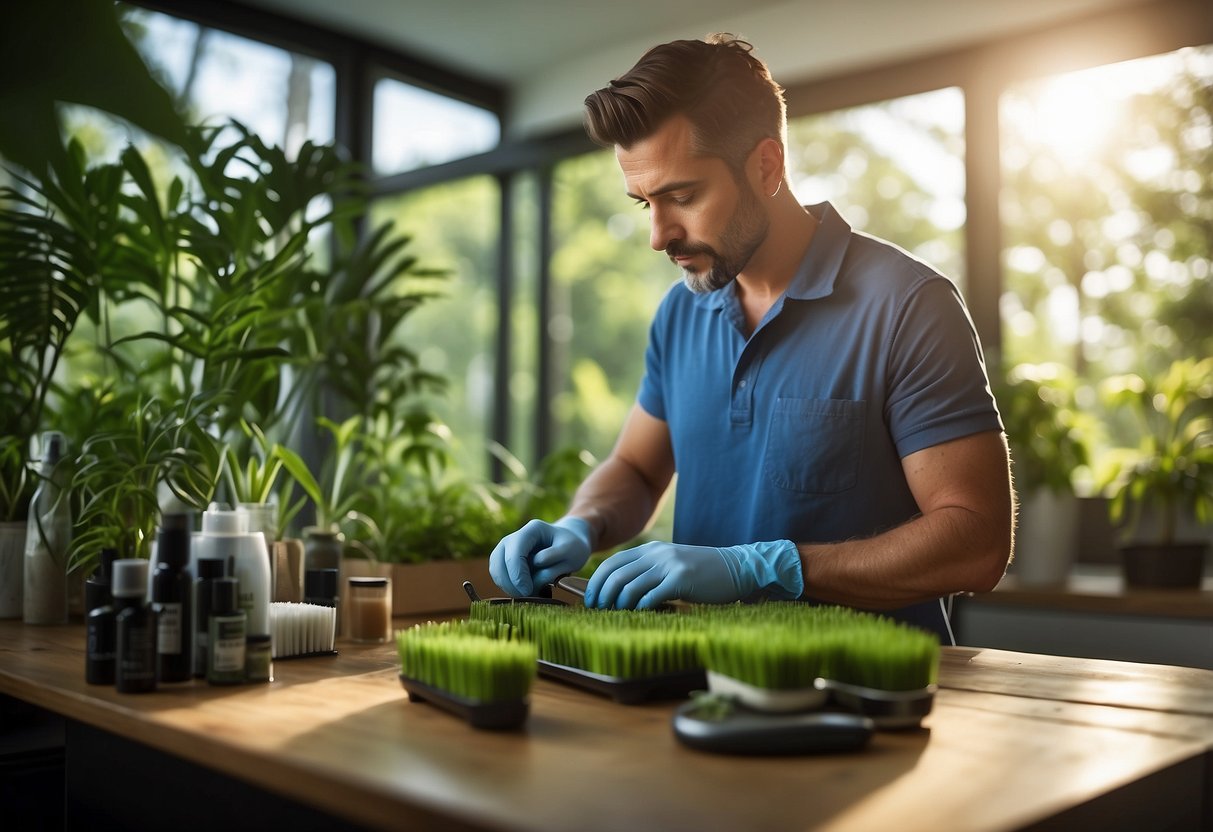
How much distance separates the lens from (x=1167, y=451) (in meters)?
3.09

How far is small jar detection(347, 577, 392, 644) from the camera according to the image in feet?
5.59

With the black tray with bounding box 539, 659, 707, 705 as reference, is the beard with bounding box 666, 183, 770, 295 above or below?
above

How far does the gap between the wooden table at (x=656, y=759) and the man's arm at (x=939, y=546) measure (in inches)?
12.3

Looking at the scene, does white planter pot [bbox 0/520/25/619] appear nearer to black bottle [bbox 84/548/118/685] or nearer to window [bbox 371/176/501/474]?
black bottle [bbox 84/548/118/685]

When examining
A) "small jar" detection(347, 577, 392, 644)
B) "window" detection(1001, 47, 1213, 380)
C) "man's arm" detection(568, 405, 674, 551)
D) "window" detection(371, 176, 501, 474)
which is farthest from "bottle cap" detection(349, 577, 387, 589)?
"window" detection(371, 176, 501, 474)

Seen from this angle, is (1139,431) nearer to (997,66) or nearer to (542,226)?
(997,66)

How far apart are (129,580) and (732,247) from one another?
3.91 feet

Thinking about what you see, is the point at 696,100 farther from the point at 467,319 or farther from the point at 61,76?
the point at 467,319

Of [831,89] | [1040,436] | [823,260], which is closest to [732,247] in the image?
[823,260]

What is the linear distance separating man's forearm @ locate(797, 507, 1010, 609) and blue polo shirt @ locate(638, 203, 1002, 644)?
0.15m

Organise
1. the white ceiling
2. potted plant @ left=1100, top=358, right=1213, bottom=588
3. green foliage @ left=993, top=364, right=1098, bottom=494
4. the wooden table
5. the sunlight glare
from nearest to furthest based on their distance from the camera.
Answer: the wooden table < potted plant @ left=1100, top=358, right=1213, bottom=588 < green foliage @ left=993, top=364, right=1098, bottom=494 < the sunlight glare < the white ceiling

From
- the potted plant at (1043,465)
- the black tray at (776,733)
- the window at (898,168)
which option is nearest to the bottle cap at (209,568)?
the black tray at (776,733)

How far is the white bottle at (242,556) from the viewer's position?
1.32 metres

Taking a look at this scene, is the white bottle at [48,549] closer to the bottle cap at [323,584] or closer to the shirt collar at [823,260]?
the bottle cap at [323,584]
